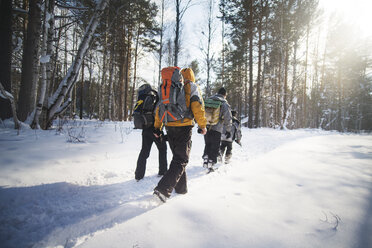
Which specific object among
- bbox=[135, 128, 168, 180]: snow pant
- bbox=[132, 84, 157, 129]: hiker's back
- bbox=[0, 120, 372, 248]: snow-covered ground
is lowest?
bbox=[0, 120, 372, 248]: snow-covered ground

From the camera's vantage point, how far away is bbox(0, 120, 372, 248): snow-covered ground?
4.37ft

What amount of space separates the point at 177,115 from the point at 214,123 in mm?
1649

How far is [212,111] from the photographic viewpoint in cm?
355

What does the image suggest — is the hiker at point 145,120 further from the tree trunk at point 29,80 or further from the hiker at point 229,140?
the tree trunk at point 29,80

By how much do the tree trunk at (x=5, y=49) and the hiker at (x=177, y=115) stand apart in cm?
731

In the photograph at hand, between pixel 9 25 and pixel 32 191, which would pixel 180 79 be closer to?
pixel 32 191

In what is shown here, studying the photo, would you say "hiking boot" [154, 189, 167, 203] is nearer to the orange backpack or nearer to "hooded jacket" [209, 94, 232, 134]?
the orange backpack

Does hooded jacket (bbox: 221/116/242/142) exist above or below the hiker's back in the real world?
below

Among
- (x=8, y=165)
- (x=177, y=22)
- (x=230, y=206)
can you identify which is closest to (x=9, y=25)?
(x=8, y=165)

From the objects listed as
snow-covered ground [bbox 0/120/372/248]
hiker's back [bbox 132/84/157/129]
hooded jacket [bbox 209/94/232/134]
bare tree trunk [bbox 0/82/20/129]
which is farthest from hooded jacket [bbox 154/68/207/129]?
bare tree trunk [bbox 0/82/20/129]

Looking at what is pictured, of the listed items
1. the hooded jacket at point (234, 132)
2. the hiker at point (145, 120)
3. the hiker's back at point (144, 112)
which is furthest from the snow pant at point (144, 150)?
the hooded jacket at point (234, 132)

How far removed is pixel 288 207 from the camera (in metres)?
1.85

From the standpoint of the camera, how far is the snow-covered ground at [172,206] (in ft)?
4.37

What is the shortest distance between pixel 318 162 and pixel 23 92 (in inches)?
392
